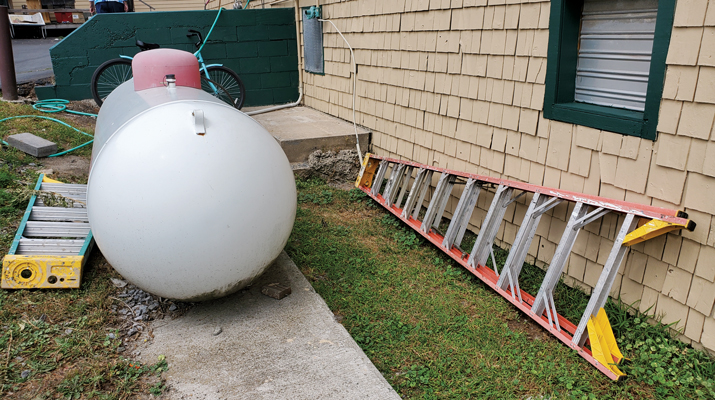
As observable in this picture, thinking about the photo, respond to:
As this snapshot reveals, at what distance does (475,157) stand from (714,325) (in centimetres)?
218

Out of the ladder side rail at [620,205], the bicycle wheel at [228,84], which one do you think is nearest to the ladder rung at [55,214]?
the ladder side rail at [620,205]

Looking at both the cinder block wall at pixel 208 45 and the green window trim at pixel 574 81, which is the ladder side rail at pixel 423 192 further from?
the cinder block wall at pixel 208 45

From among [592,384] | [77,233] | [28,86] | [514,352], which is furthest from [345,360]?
[28,86]

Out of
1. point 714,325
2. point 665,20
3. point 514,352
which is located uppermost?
point 665,20

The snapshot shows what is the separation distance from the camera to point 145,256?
8.74 feet

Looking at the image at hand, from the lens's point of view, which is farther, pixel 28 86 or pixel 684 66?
pixel 28 86

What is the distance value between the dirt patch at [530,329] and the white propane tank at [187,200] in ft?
5.25

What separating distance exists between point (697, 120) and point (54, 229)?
4.20m

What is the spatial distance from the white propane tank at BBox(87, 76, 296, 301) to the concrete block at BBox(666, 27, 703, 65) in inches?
88.7

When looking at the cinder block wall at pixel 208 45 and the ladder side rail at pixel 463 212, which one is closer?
the ladder side rail at pixel 463 212

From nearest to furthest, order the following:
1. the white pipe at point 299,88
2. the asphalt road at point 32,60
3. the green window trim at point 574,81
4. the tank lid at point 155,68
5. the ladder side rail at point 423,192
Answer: the green window trim at point 574,81 → the tank lid at point 155,68 → the ladder side rail at point 423,192 → the white pipe at point 299,88 → the asphalt road at point 32,60

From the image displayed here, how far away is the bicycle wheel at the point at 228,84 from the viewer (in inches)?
285

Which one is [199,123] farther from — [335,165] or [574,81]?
[335,165]

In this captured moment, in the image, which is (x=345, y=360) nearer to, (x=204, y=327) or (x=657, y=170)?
(x=204, y=327)
